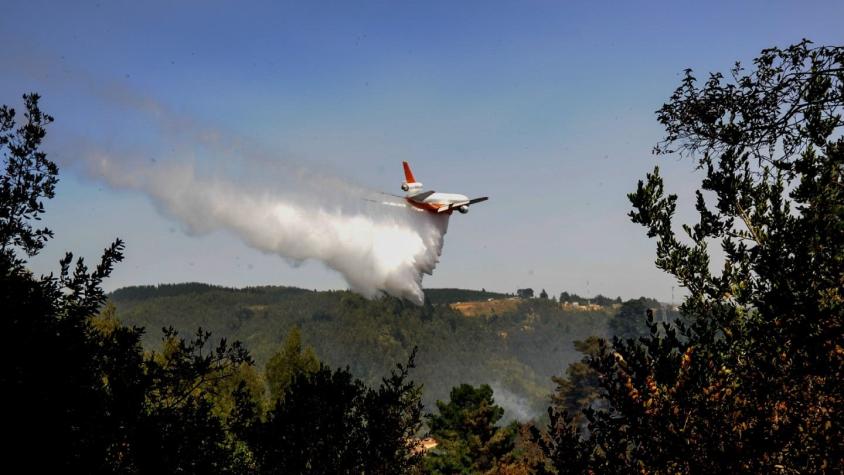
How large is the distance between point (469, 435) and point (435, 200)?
20135 mm

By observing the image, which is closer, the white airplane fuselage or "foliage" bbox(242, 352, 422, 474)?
"foliage" bbox(242, 352, 422, 474)

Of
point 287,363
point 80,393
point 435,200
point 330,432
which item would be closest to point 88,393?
point 80,393

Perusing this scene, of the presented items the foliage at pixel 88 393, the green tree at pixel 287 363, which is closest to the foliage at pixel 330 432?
the foliage at pixel 88 393

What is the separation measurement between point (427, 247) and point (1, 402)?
48022 mm

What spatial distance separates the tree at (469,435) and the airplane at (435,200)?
1615 centimetres

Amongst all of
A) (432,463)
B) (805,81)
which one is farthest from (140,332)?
(432,463)

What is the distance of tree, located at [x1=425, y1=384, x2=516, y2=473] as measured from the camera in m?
48.0

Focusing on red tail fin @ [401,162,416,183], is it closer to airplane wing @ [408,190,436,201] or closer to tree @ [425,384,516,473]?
airplane wing @ [408,190,436,201]

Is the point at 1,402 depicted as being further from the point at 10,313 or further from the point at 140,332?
the point at 140,332

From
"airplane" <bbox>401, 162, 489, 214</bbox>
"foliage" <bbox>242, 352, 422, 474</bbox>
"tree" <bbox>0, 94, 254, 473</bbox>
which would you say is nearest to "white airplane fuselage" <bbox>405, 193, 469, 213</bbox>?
"airplane" <bbox>401, 162, 489, 214</bbox>

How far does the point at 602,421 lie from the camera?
777 cm

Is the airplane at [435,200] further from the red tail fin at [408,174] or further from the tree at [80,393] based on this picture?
the tree at [80,393]

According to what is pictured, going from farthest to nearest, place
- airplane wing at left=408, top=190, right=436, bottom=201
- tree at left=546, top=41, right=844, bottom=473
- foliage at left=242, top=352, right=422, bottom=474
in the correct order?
airplane wing at left=408, top=190, right=436, bottom=201, foliage at left=242, top=352, right=422, bottom=474, tree at left=546, top=41, right=844, bottom=473

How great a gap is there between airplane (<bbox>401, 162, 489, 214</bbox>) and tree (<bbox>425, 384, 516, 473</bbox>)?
16.1 m
